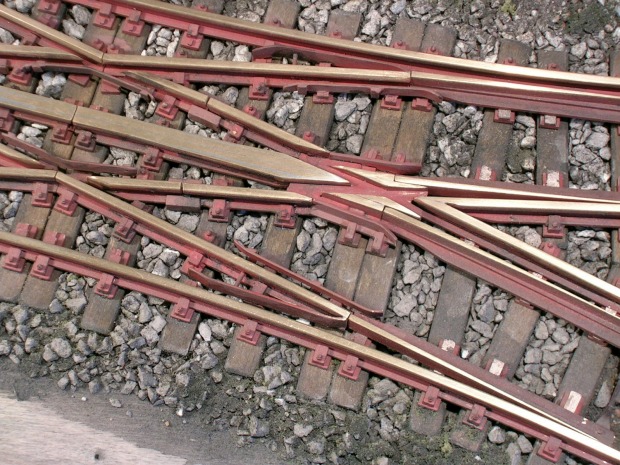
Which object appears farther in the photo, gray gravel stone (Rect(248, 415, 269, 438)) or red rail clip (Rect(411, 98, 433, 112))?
red rail clip (Rect(411, 98, 433, 112))

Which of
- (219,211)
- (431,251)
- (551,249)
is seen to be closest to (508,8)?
(551,249)

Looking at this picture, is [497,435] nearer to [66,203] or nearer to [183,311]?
[183,311]

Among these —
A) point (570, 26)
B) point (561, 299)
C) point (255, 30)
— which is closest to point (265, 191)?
point (255, 30)

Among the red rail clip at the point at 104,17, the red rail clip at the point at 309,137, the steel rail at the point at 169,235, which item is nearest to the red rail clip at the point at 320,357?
the steel rail at the point at 169,235

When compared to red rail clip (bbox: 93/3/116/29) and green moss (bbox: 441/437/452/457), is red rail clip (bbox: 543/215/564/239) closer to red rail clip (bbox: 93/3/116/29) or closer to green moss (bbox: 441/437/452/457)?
green moss (bbox: 441/437/452/457)

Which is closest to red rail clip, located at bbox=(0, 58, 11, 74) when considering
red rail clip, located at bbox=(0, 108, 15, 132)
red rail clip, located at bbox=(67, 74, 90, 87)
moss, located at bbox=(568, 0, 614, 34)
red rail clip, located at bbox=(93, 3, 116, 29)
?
red rail clip, located at bbox=(0, 108, 15, 132)

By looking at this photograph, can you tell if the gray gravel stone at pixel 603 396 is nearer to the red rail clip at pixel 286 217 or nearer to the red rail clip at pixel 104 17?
the red rail clip at pixel 286 217
